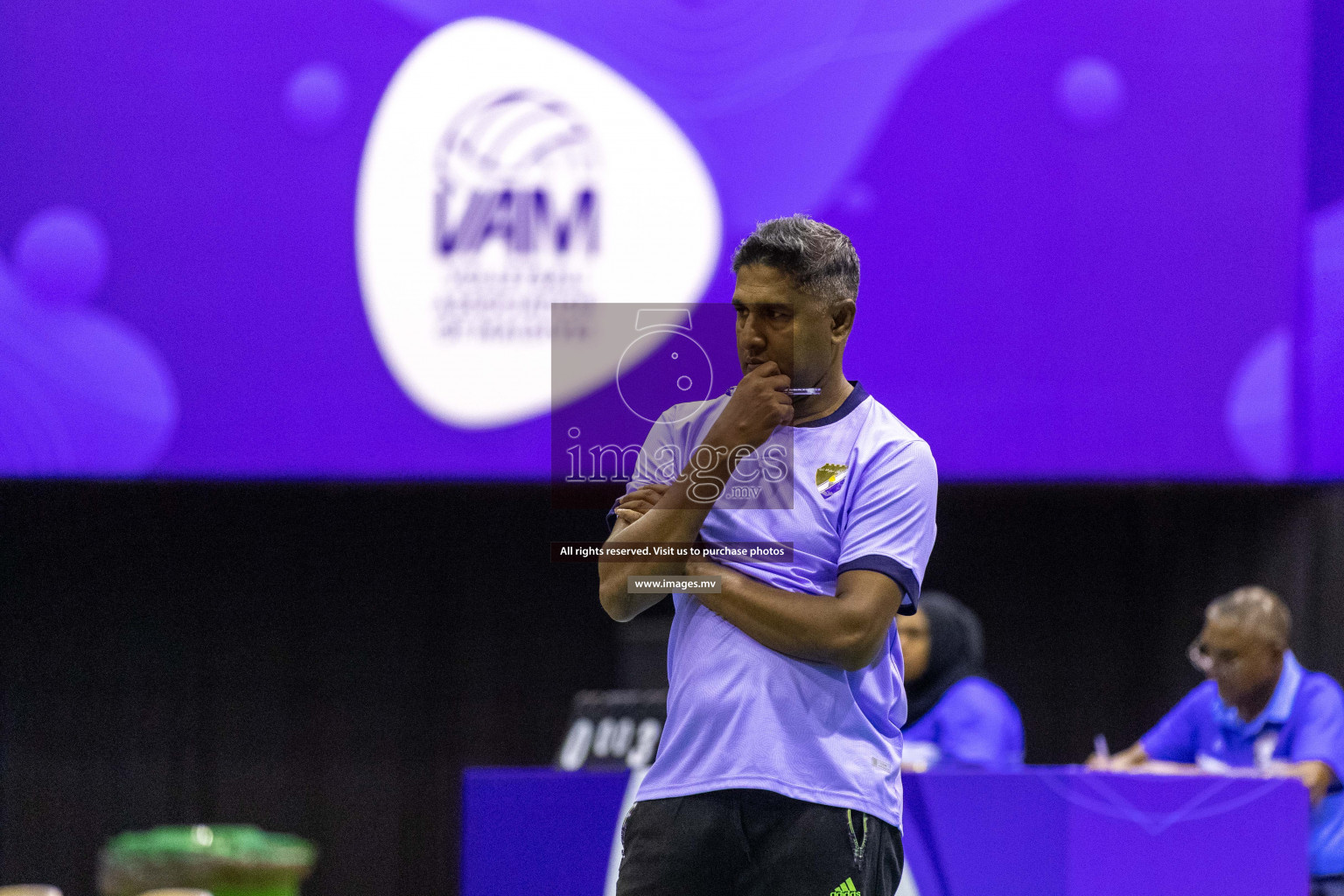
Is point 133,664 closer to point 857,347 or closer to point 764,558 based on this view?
point 857,347

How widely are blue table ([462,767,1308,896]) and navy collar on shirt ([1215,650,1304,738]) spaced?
0.69 m

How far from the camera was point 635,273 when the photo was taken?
12.9 feet

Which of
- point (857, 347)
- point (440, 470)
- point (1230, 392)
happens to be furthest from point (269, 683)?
point (1230, 392)

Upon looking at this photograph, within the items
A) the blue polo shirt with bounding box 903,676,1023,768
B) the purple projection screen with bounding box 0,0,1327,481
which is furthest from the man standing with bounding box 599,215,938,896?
the purple projection screen with bounding box 0,0,1327,481

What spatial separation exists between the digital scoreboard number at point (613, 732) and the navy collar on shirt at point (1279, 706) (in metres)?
1.51

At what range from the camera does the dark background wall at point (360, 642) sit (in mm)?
4387

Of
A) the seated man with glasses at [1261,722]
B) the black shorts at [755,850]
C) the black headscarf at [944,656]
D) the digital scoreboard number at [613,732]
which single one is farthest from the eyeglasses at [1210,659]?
the black shorts at [755,850]

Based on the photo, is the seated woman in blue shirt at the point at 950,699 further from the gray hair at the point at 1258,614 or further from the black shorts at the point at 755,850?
the black shorts at the point at 755,850

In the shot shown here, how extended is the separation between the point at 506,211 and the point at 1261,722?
2.57 metres

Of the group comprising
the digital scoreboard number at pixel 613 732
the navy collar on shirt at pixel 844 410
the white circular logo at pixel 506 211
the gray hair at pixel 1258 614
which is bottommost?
the digital scoreboard number at pixel 613 732

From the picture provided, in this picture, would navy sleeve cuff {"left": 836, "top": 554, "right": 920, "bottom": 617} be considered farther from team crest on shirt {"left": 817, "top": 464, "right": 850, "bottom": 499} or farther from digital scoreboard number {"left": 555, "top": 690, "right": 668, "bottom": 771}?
digital scoreboard number {"left": 555, "top": 690, "right": 668, "bottom": 771}

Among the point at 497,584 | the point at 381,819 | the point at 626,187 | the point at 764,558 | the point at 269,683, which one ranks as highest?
the point at 626,187

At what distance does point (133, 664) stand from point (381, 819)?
3.35ft

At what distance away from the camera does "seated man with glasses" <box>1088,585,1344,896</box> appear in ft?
9.62
